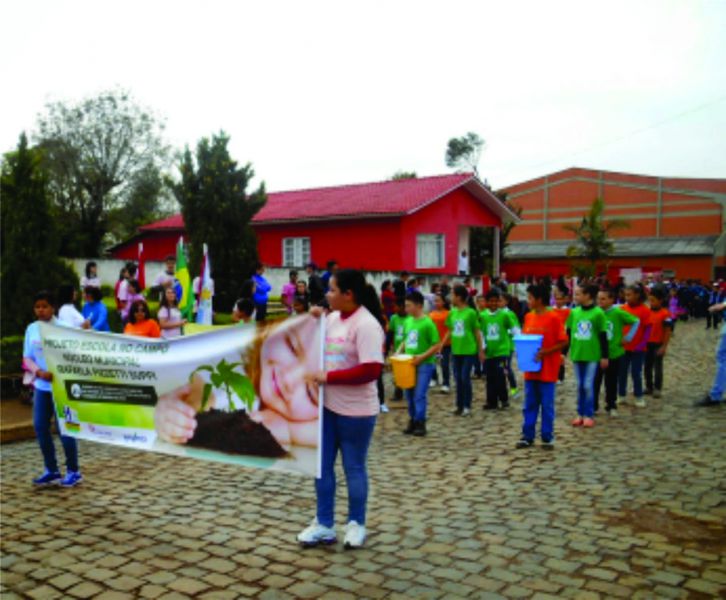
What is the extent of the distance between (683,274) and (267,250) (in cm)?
2915

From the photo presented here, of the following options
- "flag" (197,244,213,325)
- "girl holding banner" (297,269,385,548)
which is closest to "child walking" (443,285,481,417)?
"flag" (197,244,213,325)

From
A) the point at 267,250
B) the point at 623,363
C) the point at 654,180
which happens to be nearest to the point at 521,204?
the point at 654,180

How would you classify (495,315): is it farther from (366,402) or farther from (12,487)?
(12,487)

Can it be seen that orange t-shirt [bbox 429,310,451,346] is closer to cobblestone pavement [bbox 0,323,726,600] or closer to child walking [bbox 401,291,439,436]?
child walking [bbox 401,291,439,436]

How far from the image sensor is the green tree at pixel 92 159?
3825 centimetres

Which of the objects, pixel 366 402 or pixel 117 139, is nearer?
pixel 366 402

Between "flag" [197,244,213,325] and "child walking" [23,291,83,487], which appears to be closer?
"child walking" [23,291,83,487]

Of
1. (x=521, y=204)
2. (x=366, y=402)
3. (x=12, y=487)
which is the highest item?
(x=521, y=204)

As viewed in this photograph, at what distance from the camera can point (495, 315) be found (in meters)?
10.2

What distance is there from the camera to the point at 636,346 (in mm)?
10297

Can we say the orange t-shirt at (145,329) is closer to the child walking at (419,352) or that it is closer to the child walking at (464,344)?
the child walking at (419,352)

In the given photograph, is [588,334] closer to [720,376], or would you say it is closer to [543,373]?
[543,373]

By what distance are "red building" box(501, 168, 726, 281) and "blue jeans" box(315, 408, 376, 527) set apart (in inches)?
1423

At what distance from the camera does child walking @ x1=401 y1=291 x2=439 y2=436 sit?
8.34m
